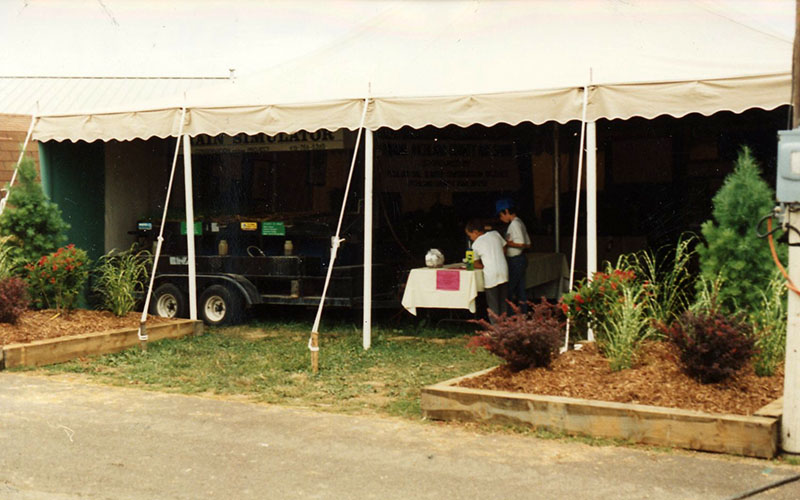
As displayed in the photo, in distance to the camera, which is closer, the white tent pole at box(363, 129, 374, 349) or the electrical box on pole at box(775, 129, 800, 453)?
the electrical box on pole at box(775, 129, 800, 453)

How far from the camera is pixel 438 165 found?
581 inches

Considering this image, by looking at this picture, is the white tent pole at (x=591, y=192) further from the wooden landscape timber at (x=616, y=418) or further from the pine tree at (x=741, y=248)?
the wooden landscape timber at (x=616, y=418)

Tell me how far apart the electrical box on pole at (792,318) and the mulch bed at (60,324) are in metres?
7.83

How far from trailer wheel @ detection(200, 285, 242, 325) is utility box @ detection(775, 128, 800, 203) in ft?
27.6

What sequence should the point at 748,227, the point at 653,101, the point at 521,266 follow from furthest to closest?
the point at 521,266, the point at 653,101, the point at 748,227

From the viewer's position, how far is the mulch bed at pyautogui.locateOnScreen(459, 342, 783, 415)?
21.1 feet

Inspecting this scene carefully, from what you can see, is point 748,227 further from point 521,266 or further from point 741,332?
point 521,266

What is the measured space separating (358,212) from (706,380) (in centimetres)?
768

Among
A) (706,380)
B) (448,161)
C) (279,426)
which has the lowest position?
(279,426)

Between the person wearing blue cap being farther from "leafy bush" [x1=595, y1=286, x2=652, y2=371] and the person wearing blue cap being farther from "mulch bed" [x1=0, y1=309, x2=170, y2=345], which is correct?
"mulch bed" [x1=0, y1=309, x2=170, y2=345]

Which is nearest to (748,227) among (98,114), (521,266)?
(521,266)

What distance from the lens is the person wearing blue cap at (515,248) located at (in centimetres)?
1109

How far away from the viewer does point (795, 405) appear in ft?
19.3

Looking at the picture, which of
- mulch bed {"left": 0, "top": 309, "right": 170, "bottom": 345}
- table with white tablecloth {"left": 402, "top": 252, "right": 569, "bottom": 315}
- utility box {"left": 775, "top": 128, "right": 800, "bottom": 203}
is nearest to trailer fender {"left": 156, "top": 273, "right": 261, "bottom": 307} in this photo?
mulch bed {"left": 0, "top": 309, "right": 170, "bottom": 345}
